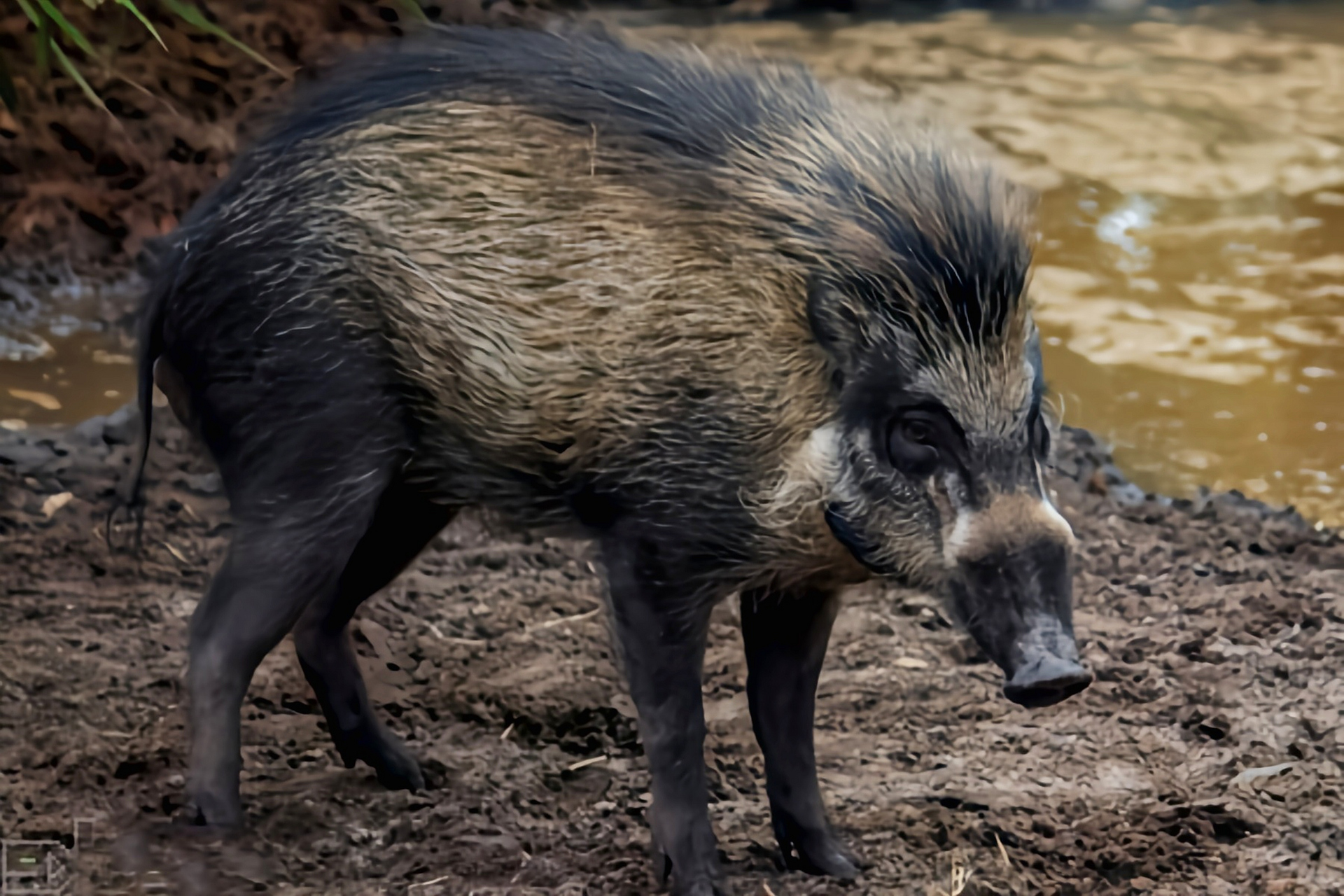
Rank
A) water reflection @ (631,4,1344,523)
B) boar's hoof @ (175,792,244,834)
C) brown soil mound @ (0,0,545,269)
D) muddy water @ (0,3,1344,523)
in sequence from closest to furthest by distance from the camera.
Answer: boar's hoof @ (175,792,244,834), muddy water @ (0,3,1344,523), water reflection @ (631,4,1344,523), brown soil mound @ (0,0,545,269)

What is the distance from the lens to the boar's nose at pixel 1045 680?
97.1 inches

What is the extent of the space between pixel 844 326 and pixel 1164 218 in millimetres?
5858

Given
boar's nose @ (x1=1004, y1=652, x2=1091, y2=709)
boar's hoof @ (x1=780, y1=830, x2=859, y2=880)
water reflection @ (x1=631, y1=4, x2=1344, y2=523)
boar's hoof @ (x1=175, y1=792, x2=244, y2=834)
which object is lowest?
water reflection @ (x1=631, y1=4, x2=1344, y2=523)

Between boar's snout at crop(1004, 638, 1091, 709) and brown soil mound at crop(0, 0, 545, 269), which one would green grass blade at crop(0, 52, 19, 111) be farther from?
boar's snout at crop(1004, 638, 1091, 709)

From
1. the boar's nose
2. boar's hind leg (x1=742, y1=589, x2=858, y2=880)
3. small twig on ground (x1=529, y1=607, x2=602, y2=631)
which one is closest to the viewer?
the boar's nose

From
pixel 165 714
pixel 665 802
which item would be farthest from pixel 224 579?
pixel 665 802

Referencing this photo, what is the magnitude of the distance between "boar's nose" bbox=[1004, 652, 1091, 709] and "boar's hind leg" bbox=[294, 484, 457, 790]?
1.26m

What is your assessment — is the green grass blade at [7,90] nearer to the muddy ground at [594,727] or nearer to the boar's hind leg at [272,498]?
the muddy ground at [594,727]

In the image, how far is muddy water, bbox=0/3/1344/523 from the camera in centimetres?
568

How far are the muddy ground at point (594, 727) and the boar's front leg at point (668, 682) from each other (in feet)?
0.46

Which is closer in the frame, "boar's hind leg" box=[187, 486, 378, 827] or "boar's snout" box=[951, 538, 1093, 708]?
"boar's snout" box=[951, 538, 1093, 708]

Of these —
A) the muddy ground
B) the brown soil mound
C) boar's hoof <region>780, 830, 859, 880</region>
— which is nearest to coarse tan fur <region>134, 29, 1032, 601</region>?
boar's hoof <region>780, 830, 859, 880</region>

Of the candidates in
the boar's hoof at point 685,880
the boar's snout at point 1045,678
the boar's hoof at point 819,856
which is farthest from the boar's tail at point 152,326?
the boar's snout at point 1045,678

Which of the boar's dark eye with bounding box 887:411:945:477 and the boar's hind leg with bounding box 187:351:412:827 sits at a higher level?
the boar's dark eye with bounding box 887:411:945:477
